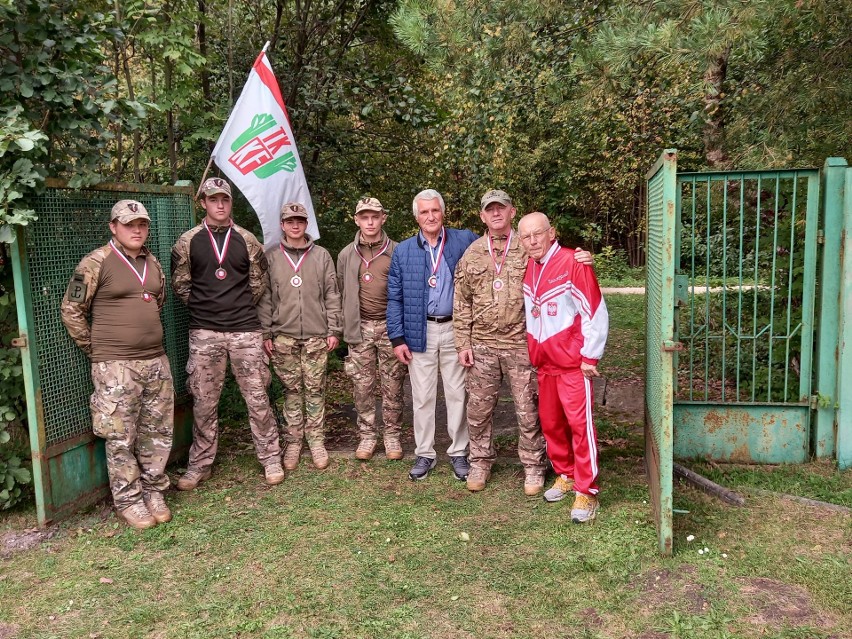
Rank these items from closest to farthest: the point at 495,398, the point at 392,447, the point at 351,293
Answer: the point at 495,398
the point at 351,293
the point at 392,447

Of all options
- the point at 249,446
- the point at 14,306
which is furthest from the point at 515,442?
the point at 14,306

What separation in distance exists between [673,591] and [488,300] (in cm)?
219

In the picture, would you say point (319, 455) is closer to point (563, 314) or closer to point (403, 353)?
point (403, 353)

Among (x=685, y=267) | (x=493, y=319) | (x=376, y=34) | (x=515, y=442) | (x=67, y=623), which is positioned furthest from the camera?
(x=685, y=267)

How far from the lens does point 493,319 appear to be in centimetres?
501

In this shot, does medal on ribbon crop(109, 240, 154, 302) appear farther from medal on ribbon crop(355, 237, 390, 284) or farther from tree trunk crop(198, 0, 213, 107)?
tree trunk crop(198, 0, 213, 107)

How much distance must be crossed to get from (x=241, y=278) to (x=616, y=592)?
3.25 m

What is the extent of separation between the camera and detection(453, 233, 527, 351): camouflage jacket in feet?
16.3

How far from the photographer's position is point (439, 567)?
4.06m

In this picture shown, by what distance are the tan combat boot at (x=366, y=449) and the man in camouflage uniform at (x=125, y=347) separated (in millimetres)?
1549

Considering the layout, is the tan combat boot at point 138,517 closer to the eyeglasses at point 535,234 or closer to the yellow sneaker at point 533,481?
the yellow sneaker at point 533,481

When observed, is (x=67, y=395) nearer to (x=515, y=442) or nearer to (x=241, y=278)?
(x=241, y=278)

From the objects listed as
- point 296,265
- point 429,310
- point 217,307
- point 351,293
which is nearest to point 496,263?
point 429,310

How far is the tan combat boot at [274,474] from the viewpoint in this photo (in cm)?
537
